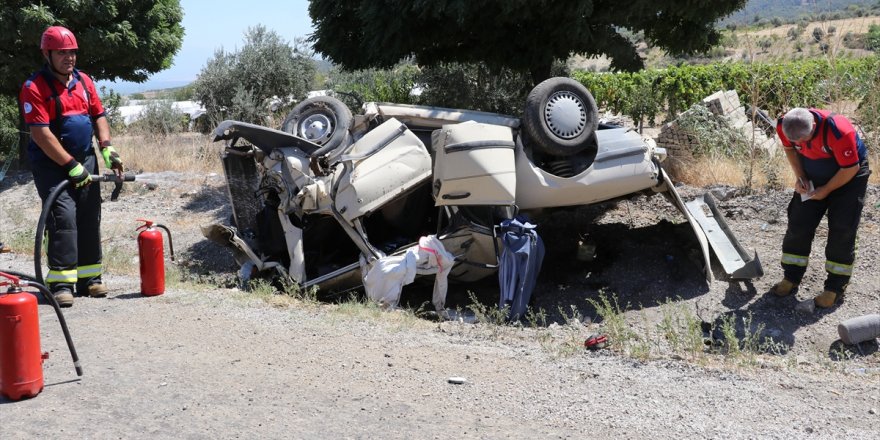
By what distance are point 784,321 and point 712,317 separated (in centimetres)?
55

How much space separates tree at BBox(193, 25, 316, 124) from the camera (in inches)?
657

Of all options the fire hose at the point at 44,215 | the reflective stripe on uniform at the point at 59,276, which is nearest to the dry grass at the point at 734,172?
the fire hose at the point at 44,215

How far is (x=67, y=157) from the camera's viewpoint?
19.4ft

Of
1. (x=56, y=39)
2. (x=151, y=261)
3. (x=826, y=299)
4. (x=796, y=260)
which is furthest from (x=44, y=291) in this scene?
(x=826, y=299)

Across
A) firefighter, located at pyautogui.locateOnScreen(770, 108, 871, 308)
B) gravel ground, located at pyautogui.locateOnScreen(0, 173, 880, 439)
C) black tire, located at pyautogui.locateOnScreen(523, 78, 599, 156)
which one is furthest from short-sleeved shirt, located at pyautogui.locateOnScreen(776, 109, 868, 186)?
black tire, located at pyautogui.locateOnScreen(523, 78, 599, 156)

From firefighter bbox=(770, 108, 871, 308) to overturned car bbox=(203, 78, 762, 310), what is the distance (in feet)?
1.67

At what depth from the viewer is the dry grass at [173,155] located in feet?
43.2

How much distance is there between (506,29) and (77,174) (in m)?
5.81

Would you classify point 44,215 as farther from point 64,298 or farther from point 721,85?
point 721,85

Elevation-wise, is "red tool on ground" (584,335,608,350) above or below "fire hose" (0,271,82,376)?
below

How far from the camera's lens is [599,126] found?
7648 mm

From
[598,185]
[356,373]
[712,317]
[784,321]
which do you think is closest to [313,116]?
[598,185]

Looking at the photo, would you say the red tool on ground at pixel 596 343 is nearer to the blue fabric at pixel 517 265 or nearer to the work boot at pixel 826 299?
the blue fabric at pixel 517 265

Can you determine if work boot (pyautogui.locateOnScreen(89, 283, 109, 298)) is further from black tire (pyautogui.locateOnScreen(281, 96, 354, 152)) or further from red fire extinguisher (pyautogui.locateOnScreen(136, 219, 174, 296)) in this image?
black tire (pyautogui.locateOnScreen(281, 96, 354, 152))
